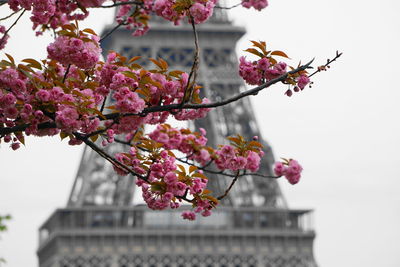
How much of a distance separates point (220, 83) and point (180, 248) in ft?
38.2

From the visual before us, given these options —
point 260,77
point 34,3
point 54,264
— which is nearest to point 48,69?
point 34,3

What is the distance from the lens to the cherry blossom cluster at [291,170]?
11.2 m

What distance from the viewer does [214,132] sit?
181 ft

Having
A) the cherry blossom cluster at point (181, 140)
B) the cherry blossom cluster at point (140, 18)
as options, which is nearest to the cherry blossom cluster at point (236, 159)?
the cherry blossom cluster at point (181, 140)

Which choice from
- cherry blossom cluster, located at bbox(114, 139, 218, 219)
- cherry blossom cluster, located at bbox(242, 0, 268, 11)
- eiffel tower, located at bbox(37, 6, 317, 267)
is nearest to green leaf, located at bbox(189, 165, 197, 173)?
cherry blossom cluster, located at bbox(114, 139, 218, 219)

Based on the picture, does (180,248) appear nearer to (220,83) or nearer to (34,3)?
(220,83)

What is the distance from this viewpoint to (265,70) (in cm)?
895

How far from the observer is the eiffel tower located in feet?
168

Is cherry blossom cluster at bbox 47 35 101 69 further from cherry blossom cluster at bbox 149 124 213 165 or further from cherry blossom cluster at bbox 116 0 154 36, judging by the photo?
cherry blossom cluster at bbox 116 0 154 36

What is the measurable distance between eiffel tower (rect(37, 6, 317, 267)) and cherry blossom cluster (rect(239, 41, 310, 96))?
43.0m

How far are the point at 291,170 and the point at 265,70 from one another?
8.78 ft

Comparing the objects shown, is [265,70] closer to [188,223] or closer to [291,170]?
[291,170]

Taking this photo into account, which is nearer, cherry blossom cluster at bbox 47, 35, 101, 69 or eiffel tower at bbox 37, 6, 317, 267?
cherry blossom cluster at bbox 47, 35, 101, 69

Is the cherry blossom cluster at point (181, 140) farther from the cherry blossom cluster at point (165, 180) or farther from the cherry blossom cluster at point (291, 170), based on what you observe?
the cherry blossom cluster at point (291, 170)
